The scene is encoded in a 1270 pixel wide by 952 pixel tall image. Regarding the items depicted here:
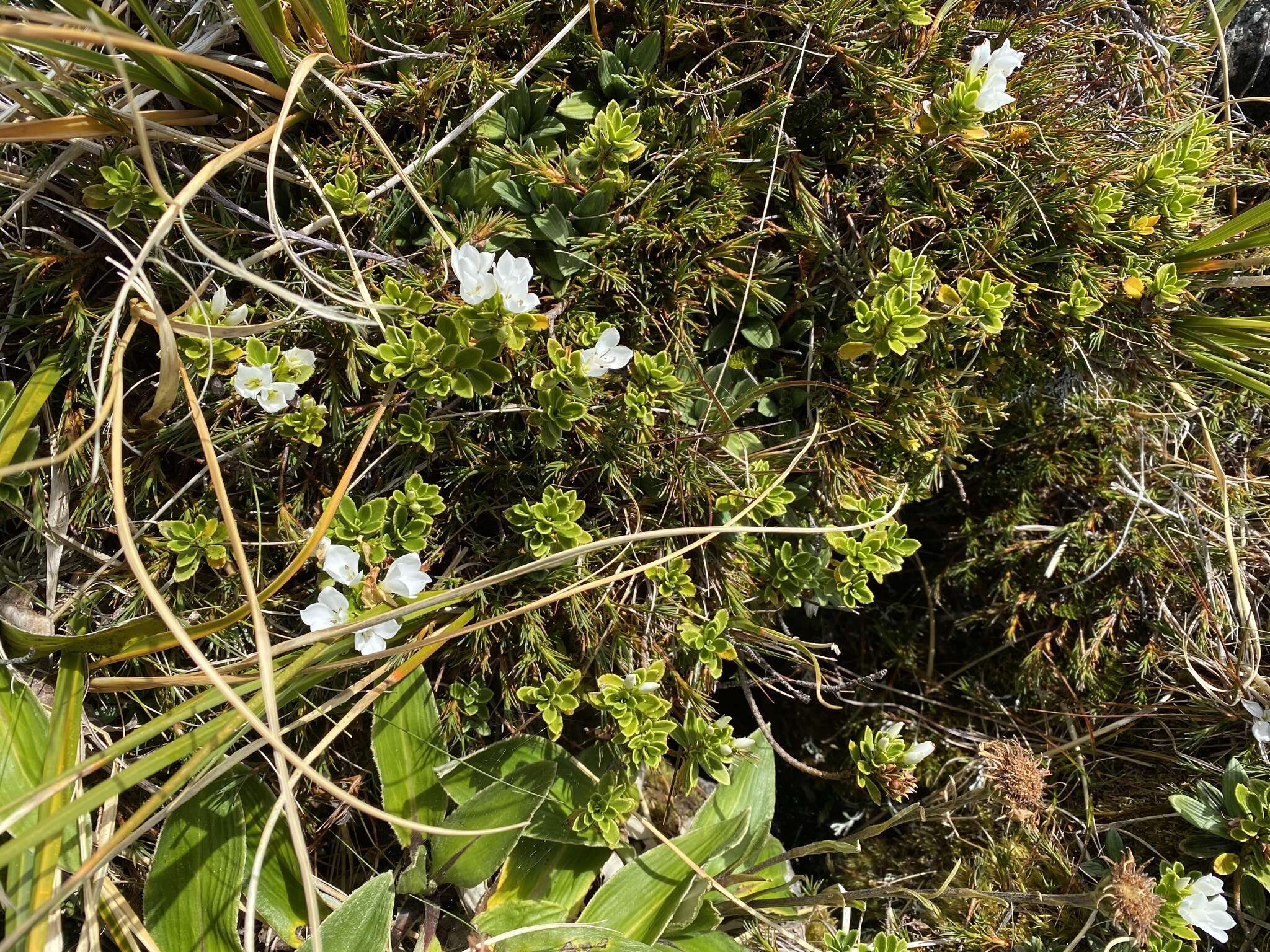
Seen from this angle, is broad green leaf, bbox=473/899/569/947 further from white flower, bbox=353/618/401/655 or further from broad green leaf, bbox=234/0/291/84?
broad green leaf, bbox=234/0/291/84

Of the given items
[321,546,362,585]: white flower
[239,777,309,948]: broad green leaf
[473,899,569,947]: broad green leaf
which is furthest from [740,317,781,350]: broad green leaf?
[239,777,309,948]: broad green leaf

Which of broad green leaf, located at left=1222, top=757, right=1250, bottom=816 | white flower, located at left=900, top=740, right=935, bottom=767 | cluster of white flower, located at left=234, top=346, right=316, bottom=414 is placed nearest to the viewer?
cluster of white flower, located at left=234, top=346, right=316, bottom=414

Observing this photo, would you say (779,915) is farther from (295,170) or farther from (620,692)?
(295,170)

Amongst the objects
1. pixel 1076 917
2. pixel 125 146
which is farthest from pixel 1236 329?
pixel 125 146

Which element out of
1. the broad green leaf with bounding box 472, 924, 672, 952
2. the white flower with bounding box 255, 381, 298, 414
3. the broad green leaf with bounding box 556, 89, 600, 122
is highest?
the broad green leaf with bounding box 556, 89, 600, 122

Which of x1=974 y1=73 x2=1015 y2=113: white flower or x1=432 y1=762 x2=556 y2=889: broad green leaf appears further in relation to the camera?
x1=432 y1=762 x2=556 y2=889: broad green leaf

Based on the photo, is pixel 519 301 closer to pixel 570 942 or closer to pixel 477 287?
pixel 477 287

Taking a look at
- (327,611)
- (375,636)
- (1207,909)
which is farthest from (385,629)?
(1207,909)
